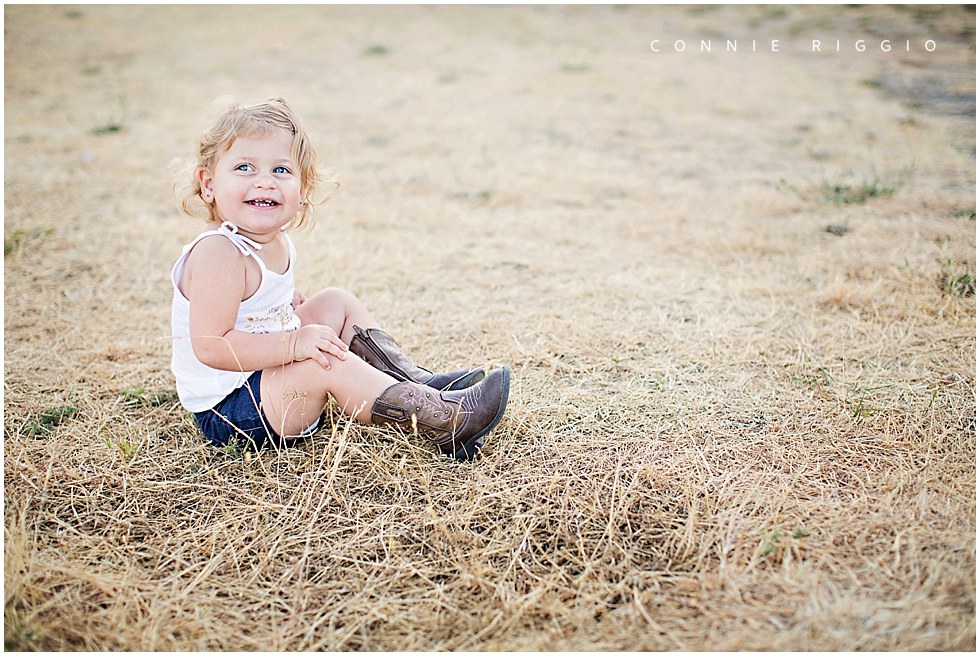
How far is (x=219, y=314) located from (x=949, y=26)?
36.1 feet

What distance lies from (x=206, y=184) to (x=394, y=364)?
78cm

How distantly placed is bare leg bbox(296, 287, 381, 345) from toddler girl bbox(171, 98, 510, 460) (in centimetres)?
17

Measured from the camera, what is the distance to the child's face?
209cm

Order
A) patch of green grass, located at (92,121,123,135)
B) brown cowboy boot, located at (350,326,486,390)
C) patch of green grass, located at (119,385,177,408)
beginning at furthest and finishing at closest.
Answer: patch of green grass, located at (92,121,123,135) < patch of green grass, located at (119,385,177,408) < brown cowboy boot, located at (350,326,486,390)

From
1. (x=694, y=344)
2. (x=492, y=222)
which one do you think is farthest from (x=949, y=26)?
(x=694, y=344)

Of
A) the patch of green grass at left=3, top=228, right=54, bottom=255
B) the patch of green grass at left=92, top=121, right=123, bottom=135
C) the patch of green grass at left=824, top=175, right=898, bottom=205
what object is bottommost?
the patch of green grass at left=824, top=175, right=898, bottom=205

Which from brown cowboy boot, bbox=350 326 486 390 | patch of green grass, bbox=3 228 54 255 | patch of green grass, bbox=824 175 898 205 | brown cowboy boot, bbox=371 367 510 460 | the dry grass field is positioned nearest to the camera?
the dry grass field

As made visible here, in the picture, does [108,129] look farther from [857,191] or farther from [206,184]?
[857,191]

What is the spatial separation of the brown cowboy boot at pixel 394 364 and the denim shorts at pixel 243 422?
0.93ft

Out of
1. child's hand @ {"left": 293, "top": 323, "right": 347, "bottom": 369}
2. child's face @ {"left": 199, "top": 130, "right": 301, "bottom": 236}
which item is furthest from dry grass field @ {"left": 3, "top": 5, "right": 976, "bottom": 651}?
child's face @ {"left": 199, "top": 130, "right": 301, "bottom": 236}

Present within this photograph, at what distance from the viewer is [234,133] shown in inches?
82.0

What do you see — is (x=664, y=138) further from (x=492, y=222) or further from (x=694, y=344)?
(x=694, y=344)

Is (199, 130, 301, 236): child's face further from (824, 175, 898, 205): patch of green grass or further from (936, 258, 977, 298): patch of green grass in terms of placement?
(824, 175, 898, 205): patch of green grass

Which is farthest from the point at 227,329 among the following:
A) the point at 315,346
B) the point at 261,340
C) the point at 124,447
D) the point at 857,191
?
the point at 857,191
